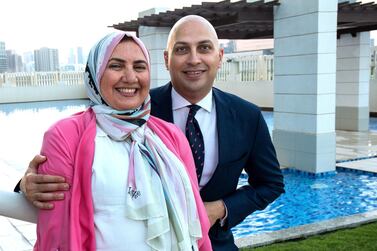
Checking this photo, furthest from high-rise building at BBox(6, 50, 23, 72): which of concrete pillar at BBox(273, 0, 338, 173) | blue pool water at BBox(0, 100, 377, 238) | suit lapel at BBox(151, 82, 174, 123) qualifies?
suit lapel at BBox(151, 82, 174, 123)

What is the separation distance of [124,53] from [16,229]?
13.4ft

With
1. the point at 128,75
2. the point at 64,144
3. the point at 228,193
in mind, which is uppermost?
the point at 128,75

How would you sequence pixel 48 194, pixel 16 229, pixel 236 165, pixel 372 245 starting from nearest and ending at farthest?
pixel 48 194, pixel 236 165, pixel 372 245, pixel 16 229

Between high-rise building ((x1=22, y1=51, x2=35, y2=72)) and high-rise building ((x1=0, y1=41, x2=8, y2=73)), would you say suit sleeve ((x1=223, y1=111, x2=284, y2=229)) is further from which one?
high-rise building ((x1=22, y1=51, x2=35, y2=72))

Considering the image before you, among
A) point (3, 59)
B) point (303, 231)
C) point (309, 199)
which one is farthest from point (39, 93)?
point (303, 231)

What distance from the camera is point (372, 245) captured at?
148 inches

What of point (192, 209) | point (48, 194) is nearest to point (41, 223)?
point (48, 194)

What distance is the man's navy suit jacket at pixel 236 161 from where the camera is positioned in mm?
1494

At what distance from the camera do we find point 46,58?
38.1 meters

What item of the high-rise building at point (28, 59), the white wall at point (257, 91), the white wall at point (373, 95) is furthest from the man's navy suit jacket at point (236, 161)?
the high-rise building at point (28, 59)

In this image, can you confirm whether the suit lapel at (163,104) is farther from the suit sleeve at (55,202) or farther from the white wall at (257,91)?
the white wall at (257,91)

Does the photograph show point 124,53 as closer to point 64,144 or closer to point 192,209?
point 64,144

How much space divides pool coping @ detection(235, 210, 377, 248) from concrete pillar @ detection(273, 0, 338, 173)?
271cm

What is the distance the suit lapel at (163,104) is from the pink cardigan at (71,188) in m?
0.43
